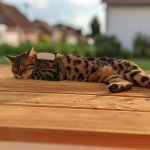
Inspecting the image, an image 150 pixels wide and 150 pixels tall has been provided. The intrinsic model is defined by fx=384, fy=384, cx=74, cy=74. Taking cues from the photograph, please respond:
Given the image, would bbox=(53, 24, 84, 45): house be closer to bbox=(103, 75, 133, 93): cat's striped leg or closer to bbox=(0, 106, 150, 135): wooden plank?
bbox=(103, 75, 133, 93): cat's striped leg

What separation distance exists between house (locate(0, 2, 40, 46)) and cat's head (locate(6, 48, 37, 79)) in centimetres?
1390

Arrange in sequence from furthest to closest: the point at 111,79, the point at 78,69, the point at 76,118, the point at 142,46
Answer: the point at 142,46 → the point at 78,69 → the point at 111,79 → the point at 76,118

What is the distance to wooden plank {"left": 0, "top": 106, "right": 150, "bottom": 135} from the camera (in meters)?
1.02

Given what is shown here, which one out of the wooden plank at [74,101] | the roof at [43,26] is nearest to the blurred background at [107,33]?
the roof at [43,26]

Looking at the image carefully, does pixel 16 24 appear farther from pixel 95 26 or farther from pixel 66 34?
pixel 95 26

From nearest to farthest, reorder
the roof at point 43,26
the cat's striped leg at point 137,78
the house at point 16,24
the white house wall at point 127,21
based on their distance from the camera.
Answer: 1. the cat's striped leg at point 137,78
2. the white house wall at point 127,21
3. the house at point 16,24
4. the roof at point 43,26

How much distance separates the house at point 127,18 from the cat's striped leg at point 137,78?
33.6 feet

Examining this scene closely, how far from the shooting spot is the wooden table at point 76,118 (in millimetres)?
993

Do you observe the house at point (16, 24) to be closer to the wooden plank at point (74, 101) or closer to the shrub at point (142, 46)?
the shrub at point (142, 46)

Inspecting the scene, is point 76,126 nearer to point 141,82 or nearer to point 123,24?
point 141,82

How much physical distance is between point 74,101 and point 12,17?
57.5ft

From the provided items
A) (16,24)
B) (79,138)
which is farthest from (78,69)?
(16,24)

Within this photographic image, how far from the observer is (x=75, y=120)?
3.57ft

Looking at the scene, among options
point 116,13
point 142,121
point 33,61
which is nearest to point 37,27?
point 116,13
